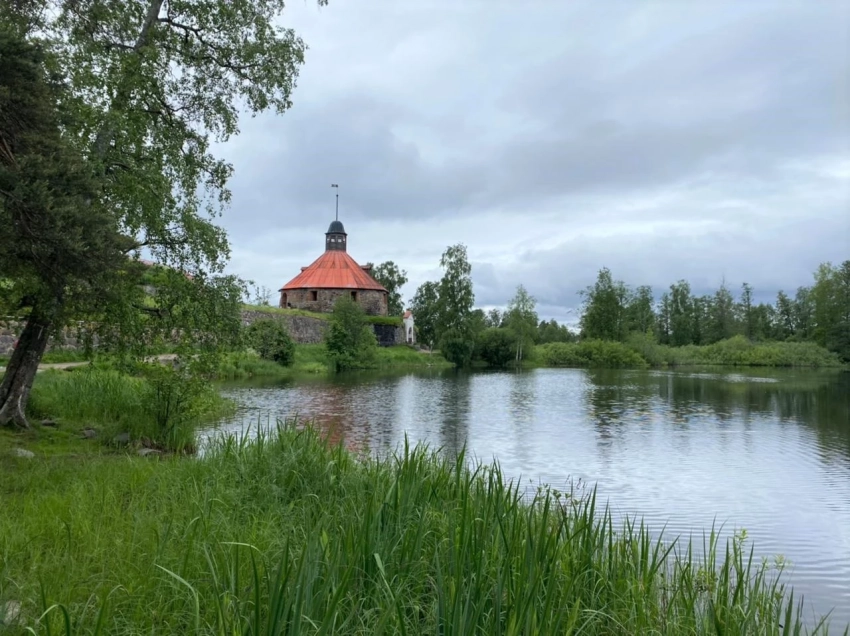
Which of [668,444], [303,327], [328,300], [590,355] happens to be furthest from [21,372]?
[590,355]

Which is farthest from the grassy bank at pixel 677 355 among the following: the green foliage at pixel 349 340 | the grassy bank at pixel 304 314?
the green foliage at pixel 349 340

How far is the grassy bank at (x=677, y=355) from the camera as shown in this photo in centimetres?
5375

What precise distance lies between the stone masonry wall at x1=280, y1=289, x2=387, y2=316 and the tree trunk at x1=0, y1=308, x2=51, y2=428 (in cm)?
4351

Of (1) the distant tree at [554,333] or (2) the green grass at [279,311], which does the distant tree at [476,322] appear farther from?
(1) the distant tree at [554,333]

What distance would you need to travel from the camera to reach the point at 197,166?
28.1ft

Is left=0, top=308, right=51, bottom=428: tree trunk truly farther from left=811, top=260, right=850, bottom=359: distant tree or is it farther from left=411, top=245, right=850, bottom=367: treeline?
left=811, top=260, right=850, bottom=359: distant tree

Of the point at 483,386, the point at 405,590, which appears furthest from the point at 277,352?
the point at 405,590

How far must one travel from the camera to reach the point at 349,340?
131 ft

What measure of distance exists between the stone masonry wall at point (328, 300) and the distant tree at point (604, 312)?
23.3 metres

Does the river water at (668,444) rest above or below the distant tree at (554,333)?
below

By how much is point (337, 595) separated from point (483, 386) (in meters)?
26.0

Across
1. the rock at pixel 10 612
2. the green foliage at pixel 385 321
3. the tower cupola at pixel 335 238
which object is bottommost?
the rock at pixel 10 612

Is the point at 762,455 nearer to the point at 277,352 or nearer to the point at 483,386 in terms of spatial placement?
the point at 483,386

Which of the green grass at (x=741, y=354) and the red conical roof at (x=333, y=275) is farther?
the green grass at (x=741, y=354)
